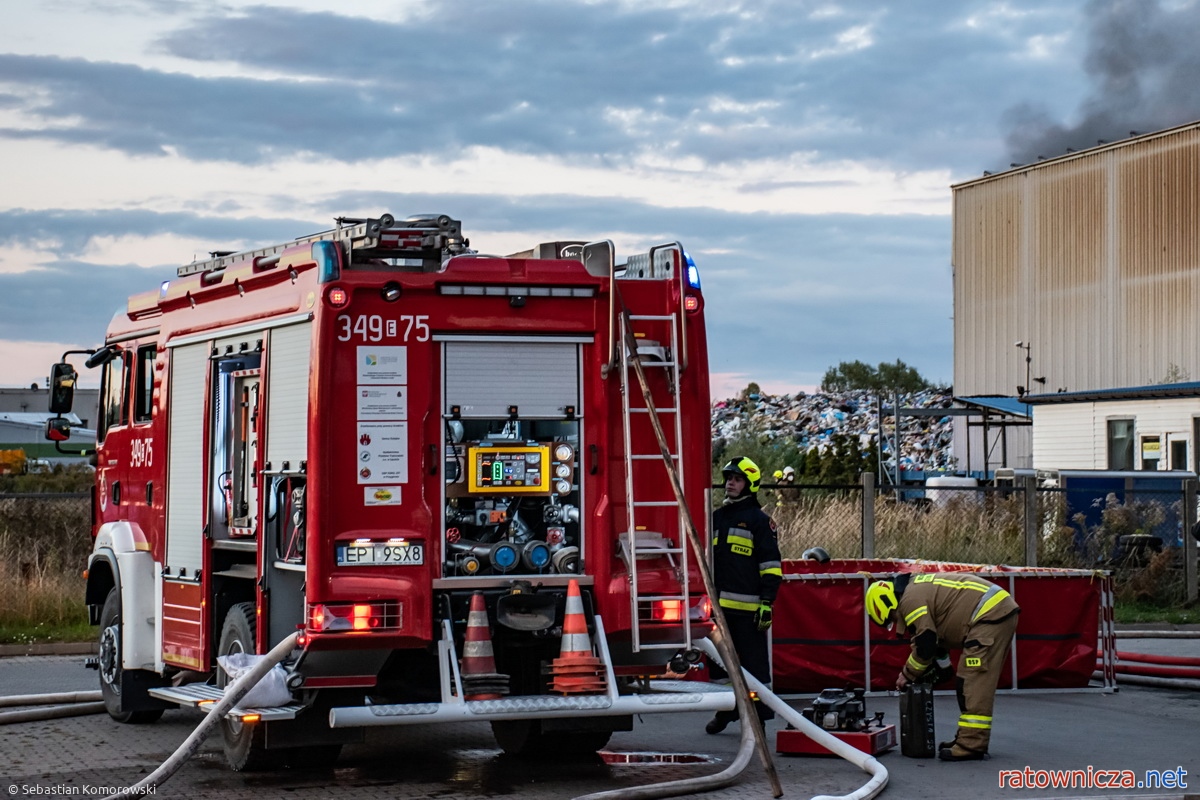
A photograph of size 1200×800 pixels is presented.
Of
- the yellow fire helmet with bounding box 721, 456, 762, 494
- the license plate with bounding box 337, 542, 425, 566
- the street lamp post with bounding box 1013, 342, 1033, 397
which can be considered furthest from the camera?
the street lamp post with bounding box 1013, 342, 1033, 397

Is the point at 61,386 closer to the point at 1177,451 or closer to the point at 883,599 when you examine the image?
the point at 883,599

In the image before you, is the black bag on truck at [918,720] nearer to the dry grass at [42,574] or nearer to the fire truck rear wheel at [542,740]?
the fire truck rear wheel at [542,740]

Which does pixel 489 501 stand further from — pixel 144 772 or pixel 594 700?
pixel 144 772

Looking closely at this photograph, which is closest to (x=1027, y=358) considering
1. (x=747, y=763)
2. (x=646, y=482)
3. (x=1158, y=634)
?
(x=1158, y=634)

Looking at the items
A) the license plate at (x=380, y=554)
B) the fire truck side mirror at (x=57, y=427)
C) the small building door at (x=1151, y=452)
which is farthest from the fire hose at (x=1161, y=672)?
the small building door at (x=1151, y=452)

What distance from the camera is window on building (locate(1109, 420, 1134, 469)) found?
3194 cm

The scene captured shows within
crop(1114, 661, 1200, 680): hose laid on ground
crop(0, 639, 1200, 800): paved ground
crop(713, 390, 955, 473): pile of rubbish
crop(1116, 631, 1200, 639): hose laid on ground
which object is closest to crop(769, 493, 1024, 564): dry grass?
crop(1116, 631, 1200, 639): hose laid on ground

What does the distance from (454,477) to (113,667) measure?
4045 mm

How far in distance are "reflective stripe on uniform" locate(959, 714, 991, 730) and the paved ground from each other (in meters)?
0.25

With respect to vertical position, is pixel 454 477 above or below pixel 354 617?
above

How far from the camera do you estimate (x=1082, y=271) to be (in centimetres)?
4731

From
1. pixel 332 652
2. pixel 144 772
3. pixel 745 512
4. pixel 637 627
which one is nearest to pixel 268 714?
pixel 332 652

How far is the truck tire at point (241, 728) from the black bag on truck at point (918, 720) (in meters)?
4.03

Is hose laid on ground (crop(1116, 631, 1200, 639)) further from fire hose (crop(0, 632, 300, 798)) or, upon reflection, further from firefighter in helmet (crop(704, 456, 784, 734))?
fire hose (crop(0, 632, 300, 798))
